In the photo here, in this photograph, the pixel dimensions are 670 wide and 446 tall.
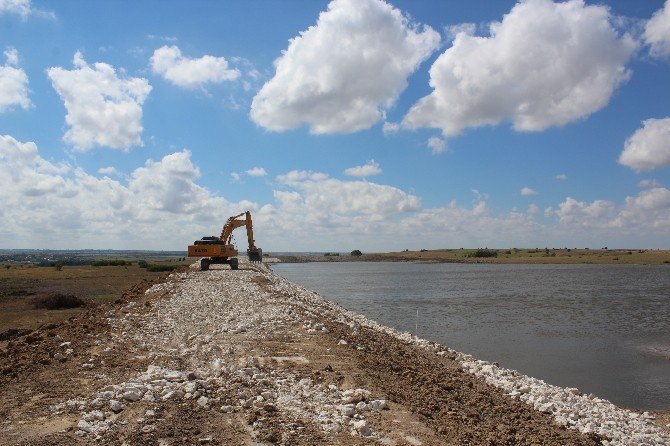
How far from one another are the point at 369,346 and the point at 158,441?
25.0 ft

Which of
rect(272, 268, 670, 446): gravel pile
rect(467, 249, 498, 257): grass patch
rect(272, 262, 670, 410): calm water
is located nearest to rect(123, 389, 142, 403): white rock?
rect(272, 268, 670, 446): gravel pile

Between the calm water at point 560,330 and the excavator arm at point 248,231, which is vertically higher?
the excavator arm at point 248,231

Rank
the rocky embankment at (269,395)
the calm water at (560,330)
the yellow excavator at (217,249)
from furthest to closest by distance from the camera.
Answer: the yellow excavator at (217,249) → the calm water at (560,330) → the rocky embankment at (269,395)

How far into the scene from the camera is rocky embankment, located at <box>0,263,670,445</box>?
21.8 feet

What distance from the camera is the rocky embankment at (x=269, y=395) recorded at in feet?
21.8

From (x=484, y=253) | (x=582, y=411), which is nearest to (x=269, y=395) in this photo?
(x=582, y=411)

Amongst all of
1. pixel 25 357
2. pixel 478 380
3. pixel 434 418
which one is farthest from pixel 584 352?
pixel 25 357

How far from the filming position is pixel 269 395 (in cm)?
795

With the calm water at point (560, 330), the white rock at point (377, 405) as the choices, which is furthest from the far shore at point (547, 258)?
the white rock at point (377, 405)

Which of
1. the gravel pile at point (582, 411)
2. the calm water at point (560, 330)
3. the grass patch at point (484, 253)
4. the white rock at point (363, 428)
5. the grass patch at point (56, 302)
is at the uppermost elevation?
the grass patch at point (484, 253)

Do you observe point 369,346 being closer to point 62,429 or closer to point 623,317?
point 62,429

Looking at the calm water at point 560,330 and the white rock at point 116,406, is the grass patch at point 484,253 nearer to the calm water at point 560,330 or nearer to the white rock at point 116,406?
the calm water at point 560,330

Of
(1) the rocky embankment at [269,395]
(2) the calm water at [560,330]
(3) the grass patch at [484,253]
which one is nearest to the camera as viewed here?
(1) the rocky embankment at [269,395]

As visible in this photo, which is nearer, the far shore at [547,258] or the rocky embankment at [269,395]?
the rocky embankment at [269,395]
